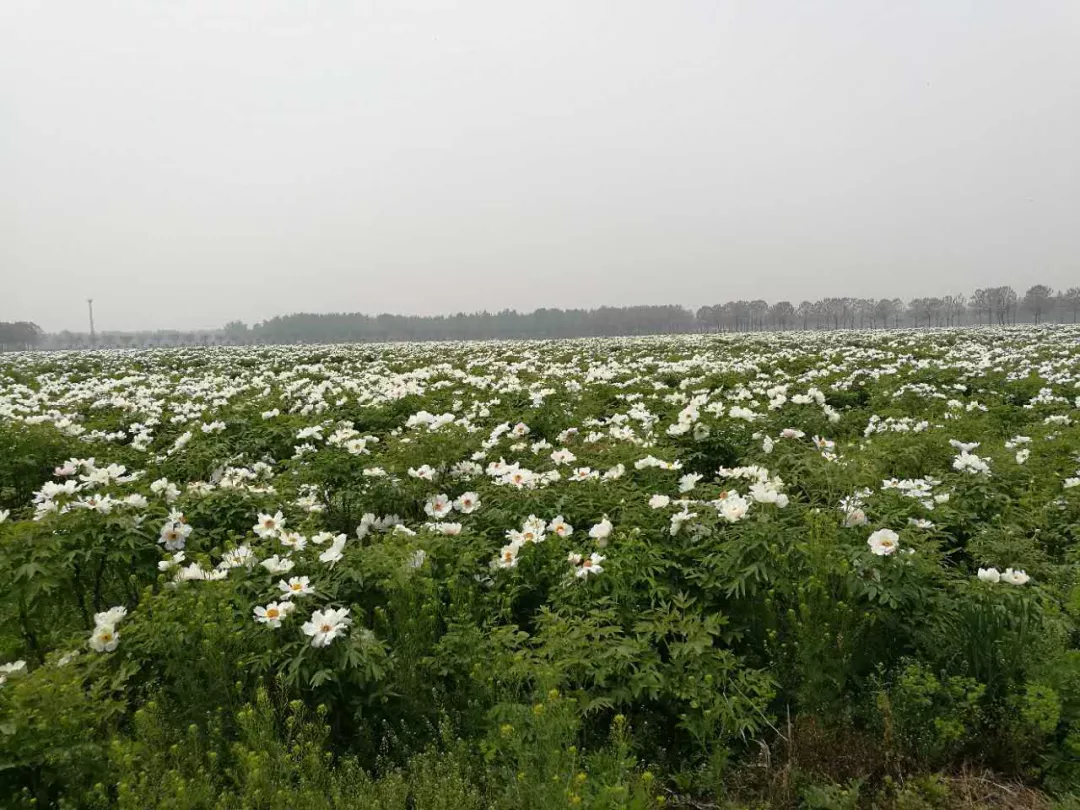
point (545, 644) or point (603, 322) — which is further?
point (603, 322)

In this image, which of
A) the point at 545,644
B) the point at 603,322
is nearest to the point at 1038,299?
the point at 603,322

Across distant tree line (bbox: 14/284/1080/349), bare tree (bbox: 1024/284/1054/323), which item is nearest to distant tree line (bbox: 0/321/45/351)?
distant tree line (bbox: 14/284/1080/349)

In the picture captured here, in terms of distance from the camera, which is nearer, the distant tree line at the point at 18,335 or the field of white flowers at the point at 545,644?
the field of white flowers at the point at 545,644

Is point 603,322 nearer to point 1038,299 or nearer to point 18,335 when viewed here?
point 1038,299

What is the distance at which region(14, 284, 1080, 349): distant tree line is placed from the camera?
387 ft

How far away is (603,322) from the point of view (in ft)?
466

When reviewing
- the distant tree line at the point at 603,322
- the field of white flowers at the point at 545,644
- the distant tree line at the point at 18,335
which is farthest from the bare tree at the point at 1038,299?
the distant tree line at the point at 18,335

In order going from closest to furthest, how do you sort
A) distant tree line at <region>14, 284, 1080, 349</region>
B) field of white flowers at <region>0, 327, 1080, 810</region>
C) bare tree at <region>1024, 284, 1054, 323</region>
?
field of white flowers at <region>0, 327, 1080, 810</region>
bare tree at <region>1024, 284, 1054, 323</region>
distant tree line at <region>14, 284, 1080, 349</region>

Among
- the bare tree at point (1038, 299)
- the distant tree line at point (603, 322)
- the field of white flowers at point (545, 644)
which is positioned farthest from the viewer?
the distant tree line at point (603, 322)

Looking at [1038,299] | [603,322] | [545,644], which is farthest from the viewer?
[603,322]

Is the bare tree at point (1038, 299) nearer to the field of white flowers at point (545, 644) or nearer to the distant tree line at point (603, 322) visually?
the distant tree line at point (603, 322)

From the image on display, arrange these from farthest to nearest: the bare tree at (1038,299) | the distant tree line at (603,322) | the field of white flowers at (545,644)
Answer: the distant tree line at (603,322), the bare tree at (1038,299), the field of white flowers at (545,644)

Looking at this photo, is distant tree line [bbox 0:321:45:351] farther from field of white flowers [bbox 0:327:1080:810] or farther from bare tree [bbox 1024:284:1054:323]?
bare tree [bbox 1024:284:1054:323]

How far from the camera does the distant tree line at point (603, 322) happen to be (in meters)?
118
